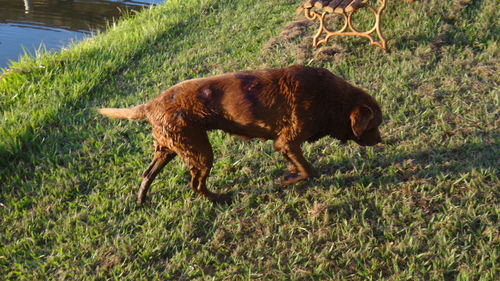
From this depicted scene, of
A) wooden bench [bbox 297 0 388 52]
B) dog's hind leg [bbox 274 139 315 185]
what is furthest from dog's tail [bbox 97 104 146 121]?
wooden bench [bbox 297 0 388 52]

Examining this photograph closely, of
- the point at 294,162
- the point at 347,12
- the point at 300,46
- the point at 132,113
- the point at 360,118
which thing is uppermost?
the point at 347,12

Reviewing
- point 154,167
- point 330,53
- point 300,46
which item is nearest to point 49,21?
point 300,46

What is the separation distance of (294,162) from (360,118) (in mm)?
630

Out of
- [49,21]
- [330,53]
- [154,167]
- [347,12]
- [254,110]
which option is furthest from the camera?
[49,21]

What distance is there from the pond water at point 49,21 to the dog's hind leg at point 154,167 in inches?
196

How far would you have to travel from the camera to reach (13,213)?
368 centimetres

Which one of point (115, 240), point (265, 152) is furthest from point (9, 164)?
point (265, 152)

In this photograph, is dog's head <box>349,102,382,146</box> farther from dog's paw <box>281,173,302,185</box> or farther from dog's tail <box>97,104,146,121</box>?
dog's tail <box>97,104,146,121</box>

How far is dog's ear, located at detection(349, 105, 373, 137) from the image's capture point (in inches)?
134

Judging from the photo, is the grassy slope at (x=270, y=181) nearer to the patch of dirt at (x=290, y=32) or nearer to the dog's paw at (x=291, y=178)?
the dog's paw at (x=291, y=178)

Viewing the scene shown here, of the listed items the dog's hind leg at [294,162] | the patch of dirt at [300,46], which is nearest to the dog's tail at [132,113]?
the dog's hind leg at [294,162]

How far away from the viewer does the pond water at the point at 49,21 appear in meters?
8.14

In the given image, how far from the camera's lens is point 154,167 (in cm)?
368

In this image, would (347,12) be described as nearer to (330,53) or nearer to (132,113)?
(330,53)
